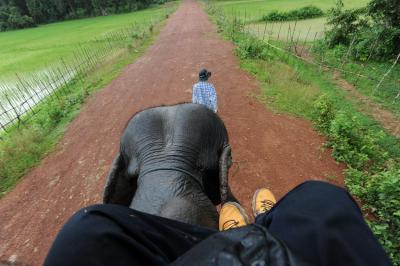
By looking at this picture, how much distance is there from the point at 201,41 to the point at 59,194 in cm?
1100

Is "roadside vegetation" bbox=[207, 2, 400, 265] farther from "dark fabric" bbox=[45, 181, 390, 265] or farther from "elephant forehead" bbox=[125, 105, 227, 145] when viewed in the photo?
"dark fabric" bbox=[45, 181, 390, 265]

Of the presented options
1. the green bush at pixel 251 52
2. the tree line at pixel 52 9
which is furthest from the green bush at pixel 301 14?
the tree line at pixel 52 9

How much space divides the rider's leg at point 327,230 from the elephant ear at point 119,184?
193 centimetres

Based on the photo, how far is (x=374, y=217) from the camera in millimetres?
3918

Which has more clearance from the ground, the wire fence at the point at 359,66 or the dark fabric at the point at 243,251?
the dark fabric at the point at 243,251

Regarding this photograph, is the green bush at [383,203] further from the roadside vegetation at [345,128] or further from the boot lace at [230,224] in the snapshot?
the boot lace at [230,224]

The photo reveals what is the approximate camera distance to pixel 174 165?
2379 millimetres

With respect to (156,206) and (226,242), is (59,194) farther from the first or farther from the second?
(226,242)

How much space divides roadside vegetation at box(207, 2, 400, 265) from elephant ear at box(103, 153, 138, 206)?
2.99 metres

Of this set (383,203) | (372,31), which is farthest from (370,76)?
(383,203)

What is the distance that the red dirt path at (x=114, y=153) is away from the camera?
4500mm

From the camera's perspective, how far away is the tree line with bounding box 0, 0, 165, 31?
139ft

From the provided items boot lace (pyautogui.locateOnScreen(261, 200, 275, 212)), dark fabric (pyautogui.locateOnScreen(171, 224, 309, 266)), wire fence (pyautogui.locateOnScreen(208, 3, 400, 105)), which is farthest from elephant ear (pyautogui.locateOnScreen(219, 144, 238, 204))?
wire fence (pyautogui.locateOnScreen(208, 3, 400, 105))

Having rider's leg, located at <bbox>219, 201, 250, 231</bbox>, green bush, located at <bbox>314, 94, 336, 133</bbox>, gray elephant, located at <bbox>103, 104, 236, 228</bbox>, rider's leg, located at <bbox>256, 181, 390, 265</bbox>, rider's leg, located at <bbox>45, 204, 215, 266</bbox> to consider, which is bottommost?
green bush, located at <bbox>314, 94, 336, 133</bbox>
